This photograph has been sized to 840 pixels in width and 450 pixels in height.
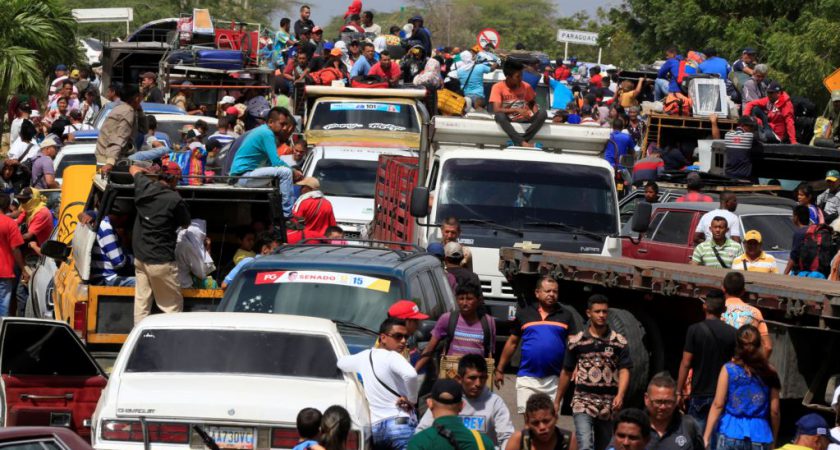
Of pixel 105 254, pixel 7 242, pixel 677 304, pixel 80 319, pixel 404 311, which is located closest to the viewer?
pixel 404 311

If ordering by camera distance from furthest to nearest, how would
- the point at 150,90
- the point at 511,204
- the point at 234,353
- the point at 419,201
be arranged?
the point at 150,90
the point at 511,204
the point at 419,201
the point at 234,353

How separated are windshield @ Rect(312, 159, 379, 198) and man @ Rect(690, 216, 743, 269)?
253 inches

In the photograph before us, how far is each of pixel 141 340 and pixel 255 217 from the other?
5.45m

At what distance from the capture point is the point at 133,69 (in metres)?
38.2

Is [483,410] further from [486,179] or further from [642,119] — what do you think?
[642,119]

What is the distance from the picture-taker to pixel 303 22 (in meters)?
34.5

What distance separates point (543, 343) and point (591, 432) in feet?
3.06

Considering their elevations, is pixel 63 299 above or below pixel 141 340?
below

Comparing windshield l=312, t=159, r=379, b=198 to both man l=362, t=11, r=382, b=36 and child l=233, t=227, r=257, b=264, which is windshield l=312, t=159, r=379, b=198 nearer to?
child l=233, t=227, r=257, b=264

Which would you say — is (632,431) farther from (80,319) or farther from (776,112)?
(776,112)

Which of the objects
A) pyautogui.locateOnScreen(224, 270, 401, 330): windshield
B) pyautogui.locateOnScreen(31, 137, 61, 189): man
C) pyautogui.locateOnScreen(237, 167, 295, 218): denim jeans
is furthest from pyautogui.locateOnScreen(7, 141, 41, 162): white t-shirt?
pyautogui.locateOnScreen(224, 270, 401, 330): windshield

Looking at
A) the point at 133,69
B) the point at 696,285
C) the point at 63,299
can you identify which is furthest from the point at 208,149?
the point at 133,69

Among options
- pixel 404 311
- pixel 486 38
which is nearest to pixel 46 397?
pixel 404 311

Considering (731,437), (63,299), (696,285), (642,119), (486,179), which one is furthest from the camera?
(642,119)
